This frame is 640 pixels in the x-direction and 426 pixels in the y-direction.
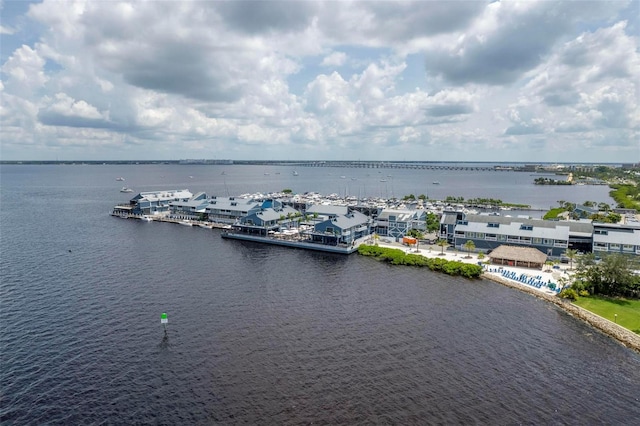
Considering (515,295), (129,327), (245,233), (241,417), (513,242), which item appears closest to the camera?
(241,417)

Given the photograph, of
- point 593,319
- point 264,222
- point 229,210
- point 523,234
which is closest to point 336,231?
point 264,222

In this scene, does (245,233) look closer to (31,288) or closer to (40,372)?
(31,288)

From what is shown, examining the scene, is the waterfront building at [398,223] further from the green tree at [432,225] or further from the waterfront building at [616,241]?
the waterfront building at [616,241]

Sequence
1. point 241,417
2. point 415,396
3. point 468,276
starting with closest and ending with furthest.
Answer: point 241,417, point 415,396, point 468,276

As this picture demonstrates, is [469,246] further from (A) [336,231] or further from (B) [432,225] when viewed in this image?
(A) [336,231]

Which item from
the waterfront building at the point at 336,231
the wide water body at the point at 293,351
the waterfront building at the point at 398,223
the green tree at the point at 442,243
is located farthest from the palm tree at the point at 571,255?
the waterfront building at the point at 336,231

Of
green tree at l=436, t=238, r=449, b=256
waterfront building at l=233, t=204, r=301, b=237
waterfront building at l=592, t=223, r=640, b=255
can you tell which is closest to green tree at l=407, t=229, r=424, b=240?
green tree at l=436, t=238, r=449, b=256

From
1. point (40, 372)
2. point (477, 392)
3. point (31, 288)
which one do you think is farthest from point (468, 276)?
point (31, 288)
